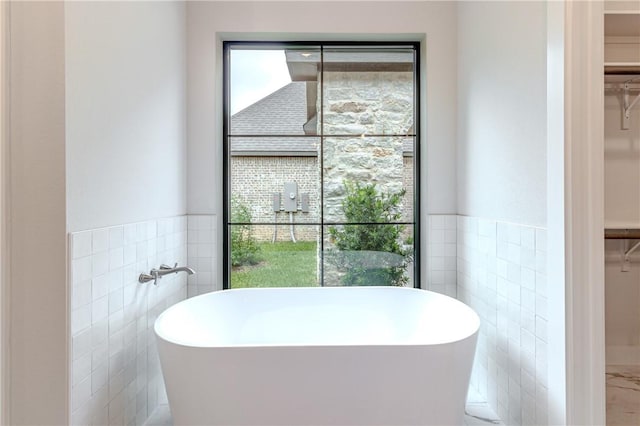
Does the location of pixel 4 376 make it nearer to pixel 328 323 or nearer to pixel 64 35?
pixel 64 35

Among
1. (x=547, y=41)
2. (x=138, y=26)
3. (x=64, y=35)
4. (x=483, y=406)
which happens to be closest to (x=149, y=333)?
(x=64, y=35)

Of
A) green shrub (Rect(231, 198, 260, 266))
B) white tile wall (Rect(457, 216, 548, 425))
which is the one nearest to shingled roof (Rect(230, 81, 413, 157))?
green shrub (Rect(231, 198, 260, 266))

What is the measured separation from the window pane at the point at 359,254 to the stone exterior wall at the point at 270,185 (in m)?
0.17

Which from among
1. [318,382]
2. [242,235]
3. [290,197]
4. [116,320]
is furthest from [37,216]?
[290,197]

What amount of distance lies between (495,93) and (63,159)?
1.99 metres

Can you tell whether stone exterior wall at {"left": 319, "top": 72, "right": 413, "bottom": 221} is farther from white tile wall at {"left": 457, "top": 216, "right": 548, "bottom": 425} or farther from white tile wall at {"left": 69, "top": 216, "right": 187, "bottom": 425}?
white tile wall at {"left": 69, "top": 216, "right": 187, "bottom": 425}

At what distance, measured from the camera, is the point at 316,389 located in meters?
1.41

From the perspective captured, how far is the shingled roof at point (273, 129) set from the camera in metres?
2.61

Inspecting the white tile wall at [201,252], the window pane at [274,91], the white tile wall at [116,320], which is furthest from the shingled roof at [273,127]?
the white tile wall at [116,320]

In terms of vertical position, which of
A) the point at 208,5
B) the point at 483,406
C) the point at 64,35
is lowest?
the point at 483,406

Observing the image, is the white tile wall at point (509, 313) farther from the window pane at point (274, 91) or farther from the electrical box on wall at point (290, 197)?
the window pane at point (274, 91)

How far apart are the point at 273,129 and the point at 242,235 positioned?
790 millimetres

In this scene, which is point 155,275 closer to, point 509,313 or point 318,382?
point 318,382

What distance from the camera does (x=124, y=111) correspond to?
164 centimetres
